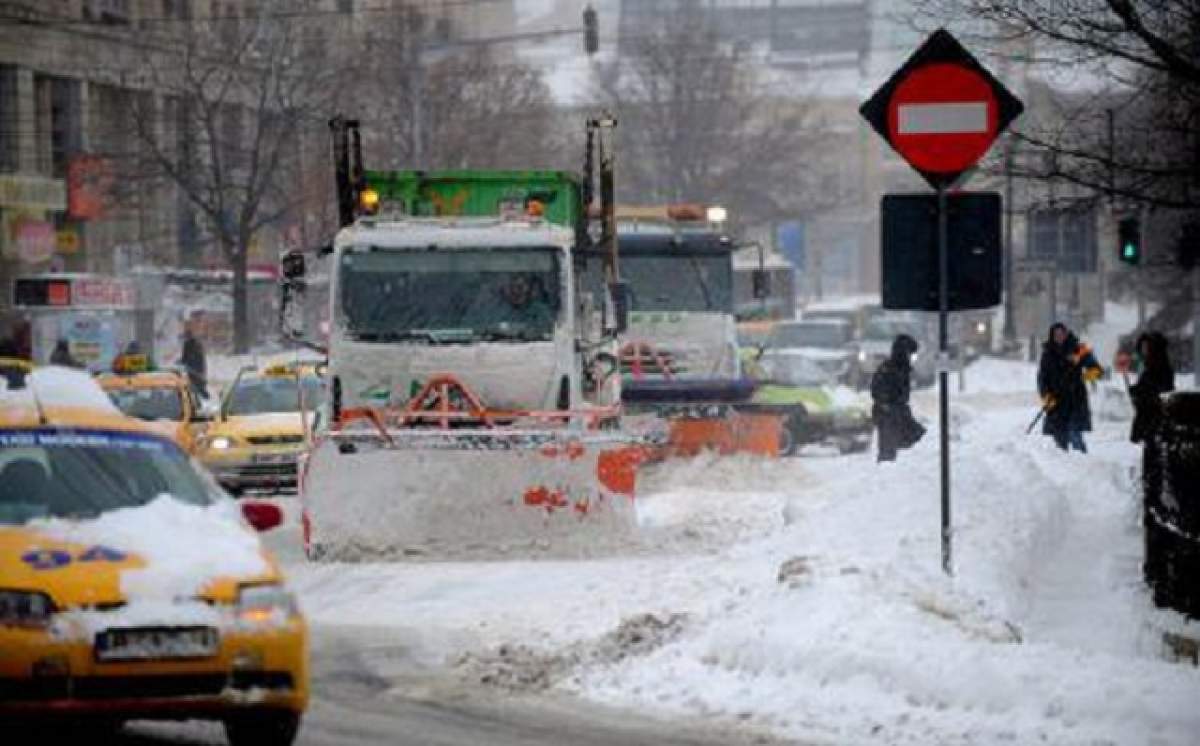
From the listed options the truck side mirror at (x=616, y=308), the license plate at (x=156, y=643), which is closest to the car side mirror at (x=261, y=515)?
the license plate at (x=156, y=643)

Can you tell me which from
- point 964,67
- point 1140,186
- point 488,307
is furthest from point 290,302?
point 964,67

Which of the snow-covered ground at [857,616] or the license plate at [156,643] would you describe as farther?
the snow-covered ground at [857,616]

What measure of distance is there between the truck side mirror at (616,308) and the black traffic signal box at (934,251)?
883cm

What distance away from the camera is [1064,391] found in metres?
30.9

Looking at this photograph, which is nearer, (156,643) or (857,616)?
(156,643)

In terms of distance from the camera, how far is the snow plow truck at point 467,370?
67.1 feet

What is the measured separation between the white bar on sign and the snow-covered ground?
2.46 metres

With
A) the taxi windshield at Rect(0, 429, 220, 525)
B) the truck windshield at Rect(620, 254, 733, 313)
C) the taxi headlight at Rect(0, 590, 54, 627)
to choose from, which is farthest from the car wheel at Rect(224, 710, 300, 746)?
the truck windshield at Rect(620, 254, 733, 313)

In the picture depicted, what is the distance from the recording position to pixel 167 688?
33.7 feet

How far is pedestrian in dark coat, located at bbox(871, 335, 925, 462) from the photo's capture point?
98.8ft

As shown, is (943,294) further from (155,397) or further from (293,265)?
(155,397)

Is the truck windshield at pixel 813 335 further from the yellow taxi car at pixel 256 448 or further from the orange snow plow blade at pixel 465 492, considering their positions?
the orange snow plow blade at pixel 465 492

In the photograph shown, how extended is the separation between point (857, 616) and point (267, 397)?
1730cm

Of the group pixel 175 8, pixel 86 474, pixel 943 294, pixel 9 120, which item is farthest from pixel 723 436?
pixel 175 8
